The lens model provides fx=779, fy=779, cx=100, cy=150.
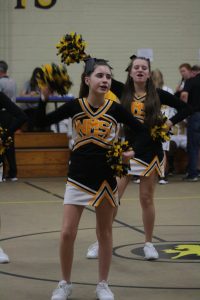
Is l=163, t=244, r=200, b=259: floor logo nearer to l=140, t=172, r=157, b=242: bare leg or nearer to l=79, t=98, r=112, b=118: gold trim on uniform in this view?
l=140, t=172, r=157, b=242: bare leg

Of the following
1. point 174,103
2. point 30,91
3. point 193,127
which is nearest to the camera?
point 174,103

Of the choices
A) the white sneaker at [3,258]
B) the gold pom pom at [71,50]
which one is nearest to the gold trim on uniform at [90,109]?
the gold pom pom at [71,50]

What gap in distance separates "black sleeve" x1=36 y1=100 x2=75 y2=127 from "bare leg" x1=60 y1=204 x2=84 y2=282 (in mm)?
643

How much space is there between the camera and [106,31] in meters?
18.1

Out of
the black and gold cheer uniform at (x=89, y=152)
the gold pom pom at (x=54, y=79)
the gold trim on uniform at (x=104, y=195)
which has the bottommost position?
the gold trim on uniform at (x=104, y=195)

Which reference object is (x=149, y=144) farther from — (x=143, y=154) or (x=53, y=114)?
(x=53, y=114)

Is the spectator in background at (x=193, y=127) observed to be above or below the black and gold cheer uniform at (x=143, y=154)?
below

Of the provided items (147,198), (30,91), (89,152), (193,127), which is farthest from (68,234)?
(30,91)

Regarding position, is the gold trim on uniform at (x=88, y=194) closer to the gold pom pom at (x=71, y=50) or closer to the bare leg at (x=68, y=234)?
the bare leg at (x=68, y=234)

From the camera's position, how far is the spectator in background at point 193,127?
1381 centimetres

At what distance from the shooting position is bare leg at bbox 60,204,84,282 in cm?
571

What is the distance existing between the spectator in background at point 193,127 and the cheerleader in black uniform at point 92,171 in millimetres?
8023

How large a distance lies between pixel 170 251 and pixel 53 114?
2437 mm

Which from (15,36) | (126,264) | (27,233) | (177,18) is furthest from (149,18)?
(126,264)
